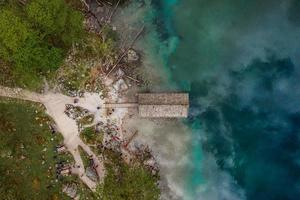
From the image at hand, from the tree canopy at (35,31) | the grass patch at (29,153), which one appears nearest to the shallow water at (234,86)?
the tree canopy at (35,31)

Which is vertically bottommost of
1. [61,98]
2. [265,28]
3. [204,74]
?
[61,98]

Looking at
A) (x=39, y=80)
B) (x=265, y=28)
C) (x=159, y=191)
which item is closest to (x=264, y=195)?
(x=159, y=191)

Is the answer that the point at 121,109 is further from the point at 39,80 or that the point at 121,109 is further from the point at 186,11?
the point at 186,11

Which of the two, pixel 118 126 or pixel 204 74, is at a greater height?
pixel 204 74

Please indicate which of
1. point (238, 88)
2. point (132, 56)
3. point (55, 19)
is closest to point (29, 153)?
point (55, 19)

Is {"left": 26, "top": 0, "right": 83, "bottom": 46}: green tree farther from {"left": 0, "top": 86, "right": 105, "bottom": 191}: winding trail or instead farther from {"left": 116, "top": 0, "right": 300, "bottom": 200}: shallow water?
{"left": 116, "top": 0, "right": 300, "bottom": 200}: shallow water

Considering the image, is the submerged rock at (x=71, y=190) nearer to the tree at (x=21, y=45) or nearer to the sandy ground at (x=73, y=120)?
the sandy ground at (x=73, y=120)

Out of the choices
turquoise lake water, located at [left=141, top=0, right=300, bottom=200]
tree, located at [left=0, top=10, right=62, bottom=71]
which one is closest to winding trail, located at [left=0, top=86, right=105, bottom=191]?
tree, located at [left=0, top=10, right=62, bottom=71]
